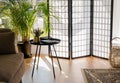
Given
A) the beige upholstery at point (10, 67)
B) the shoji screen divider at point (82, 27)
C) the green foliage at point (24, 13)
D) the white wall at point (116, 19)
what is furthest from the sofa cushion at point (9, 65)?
the white wall at point (116, 19)

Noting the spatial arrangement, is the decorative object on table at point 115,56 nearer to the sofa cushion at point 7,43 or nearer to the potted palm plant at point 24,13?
the potted palm plant at point 24,13

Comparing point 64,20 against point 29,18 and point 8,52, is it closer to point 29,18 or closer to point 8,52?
point 29,18

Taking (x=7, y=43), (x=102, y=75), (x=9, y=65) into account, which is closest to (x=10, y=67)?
(x=9, y=65)

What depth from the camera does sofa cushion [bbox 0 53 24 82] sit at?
2.64 m

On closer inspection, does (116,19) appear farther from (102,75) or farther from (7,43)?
(7,43)

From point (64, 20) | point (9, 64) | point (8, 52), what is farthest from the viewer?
point (64, 20)

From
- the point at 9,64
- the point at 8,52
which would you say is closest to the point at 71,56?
the point at 8,52

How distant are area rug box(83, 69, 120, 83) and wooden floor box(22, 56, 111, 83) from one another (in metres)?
0.12

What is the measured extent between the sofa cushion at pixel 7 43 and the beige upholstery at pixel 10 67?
0.07m

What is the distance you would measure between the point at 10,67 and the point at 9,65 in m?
0.06

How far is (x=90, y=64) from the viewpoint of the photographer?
4.75 metres

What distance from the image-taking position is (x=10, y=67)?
9.53 feet

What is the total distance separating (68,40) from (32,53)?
116 cm

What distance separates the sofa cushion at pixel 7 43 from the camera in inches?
139
